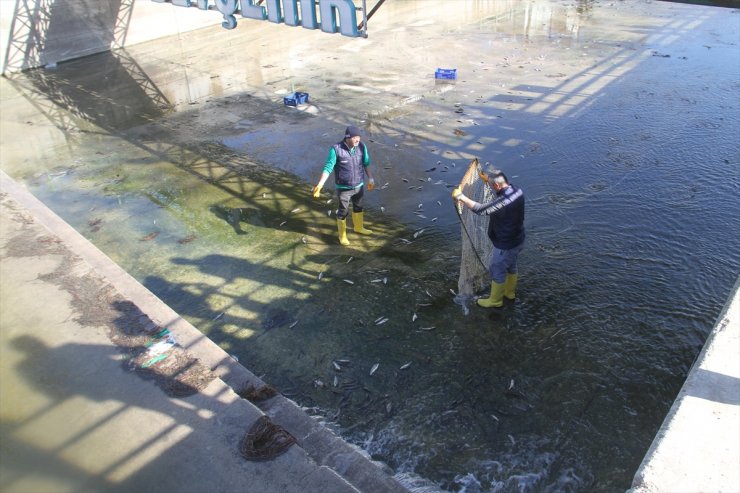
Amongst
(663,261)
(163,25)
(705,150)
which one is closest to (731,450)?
(663,261)

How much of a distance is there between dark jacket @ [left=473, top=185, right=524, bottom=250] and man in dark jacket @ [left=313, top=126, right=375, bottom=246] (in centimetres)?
256

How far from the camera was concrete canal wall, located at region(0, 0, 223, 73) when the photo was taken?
21.6m

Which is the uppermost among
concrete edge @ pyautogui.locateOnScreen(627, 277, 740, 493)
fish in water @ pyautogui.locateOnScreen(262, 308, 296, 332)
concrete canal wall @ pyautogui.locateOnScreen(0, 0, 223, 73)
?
concrete canal wall @ pyautogui.locateOnScreen(0, 0, 223, 73)

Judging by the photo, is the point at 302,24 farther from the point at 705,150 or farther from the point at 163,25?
the point at 163,25

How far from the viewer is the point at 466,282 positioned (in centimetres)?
754

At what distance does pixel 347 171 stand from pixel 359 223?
41.7 inches

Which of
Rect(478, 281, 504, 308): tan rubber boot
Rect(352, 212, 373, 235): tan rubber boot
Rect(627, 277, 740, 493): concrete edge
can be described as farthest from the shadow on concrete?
Rect(352, 212, 373, 235): tan rubber boot

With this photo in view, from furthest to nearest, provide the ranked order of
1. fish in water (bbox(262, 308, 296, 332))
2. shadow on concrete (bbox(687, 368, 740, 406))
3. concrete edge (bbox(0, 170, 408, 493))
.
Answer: fish in water (bbox(262, 308, 296, 332)) → concrete edge (bbox(0, 170, 408, 493)) → shadow on concrete (bbox(687, 368, 740, 406))

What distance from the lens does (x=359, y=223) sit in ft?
30.7

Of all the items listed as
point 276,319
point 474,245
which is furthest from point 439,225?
point 276,319

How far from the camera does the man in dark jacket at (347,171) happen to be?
27.7 feet

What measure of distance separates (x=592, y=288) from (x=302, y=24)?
9.76 metres

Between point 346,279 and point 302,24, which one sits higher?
point 302,24

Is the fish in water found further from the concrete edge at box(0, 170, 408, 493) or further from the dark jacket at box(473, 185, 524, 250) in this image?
the dark jacket at box(473, 185, 524, 250)
